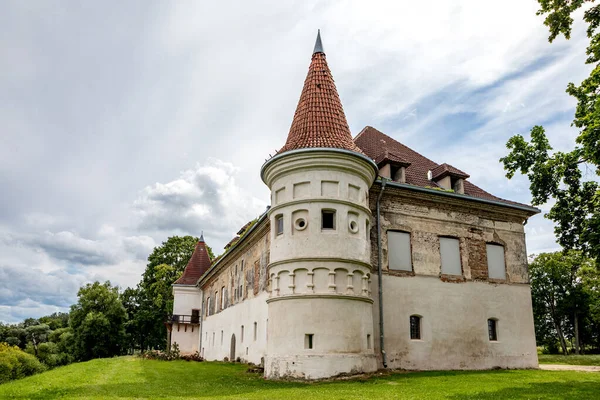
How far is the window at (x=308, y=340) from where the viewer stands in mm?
14435

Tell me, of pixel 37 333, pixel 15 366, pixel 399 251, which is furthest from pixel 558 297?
pixel 37 333

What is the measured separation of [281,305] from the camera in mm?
15312

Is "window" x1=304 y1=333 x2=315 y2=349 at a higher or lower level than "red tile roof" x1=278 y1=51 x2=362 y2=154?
lower

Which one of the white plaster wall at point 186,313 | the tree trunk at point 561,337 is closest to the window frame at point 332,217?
the white plaster wall at point 186,313

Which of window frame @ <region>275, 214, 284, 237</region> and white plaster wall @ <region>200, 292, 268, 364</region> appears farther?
white plaster wall @ <region>200, 292, 268, 364</region>

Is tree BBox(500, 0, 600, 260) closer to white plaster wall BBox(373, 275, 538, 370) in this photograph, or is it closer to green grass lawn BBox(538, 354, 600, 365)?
white plaster wall BBox(373, 275, 538, 370)

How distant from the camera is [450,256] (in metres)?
19.6

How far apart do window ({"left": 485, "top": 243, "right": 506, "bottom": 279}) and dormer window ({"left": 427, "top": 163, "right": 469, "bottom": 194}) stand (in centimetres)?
289

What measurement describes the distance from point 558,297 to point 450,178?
110 ft

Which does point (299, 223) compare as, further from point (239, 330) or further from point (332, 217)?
point (239, 330)

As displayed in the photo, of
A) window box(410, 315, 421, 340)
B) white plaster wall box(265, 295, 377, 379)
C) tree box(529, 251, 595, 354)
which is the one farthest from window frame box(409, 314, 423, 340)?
tree box(529, 251, 595, 354)

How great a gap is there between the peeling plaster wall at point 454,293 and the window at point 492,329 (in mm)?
192

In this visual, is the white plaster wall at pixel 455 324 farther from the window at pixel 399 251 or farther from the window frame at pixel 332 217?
the window frame at pixel 332 217

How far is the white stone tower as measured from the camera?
14484 mm
